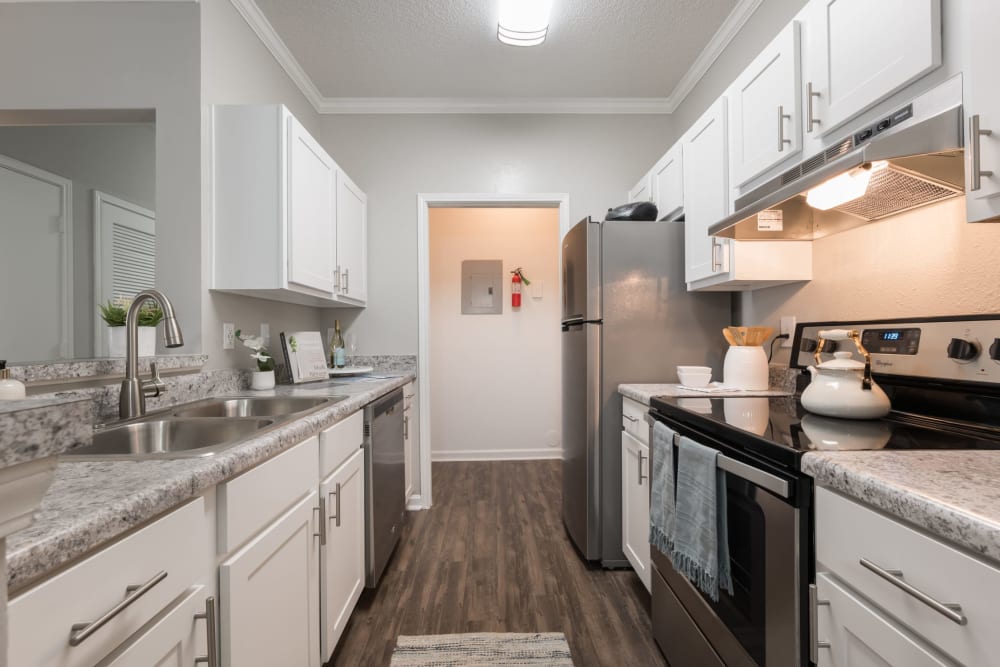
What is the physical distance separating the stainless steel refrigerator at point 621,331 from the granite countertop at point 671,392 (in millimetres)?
157

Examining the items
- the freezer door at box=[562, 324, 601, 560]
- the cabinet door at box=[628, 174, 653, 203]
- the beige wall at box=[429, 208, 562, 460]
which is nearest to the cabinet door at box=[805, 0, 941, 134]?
the freezer door at box=[562, 324, 601, 560]

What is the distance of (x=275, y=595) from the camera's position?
110 centimetres

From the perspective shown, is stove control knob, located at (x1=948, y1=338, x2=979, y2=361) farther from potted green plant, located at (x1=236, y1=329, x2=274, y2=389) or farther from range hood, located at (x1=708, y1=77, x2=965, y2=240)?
potted green plant, located at (x1=236, y1=329, x2=274, y2=389)

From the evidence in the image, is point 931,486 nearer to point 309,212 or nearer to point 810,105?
point 810,105

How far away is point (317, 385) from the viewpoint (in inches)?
92.0

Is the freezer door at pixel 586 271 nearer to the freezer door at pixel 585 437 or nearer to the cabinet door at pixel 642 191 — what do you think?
the freezer door at pixel 585 437

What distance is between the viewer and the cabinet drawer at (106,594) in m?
0.50

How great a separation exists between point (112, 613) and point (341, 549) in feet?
3.49

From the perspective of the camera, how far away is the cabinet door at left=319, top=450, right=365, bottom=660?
1438 millimetres

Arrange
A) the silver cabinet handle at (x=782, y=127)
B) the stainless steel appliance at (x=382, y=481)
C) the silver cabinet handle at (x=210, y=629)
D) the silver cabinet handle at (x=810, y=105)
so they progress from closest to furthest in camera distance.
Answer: the silver cabinet handle at (x=210, y=629) → the silver cabinet handle at (x=810, y=105) → the silver cabinet handle at (x=782, y=127) → the stainless steel appliance at (x=382, y=481)

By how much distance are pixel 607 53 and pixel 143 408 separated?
2703mm

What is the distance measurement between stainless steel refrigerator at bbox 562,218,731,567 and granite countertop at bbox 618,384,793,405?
157 mm

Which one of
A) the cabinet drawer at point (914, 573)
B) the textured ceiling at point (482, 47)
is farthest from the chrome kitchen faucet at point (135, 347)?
the textured ceiling at point (482, 47)

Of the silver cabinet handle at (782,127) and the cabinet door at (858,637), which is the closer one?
the cabinet door at (858,637)
